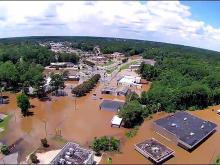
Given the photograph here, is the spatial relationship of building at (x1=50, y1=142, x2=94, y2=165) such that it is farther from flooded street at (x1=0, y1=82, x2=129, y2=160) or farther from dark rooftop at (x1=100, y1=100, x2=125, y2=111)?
dark rooftop at (x1=100, y1=100, x2=125, y2=111)

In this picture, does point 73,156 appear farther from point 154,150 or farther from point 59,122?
point 59,122

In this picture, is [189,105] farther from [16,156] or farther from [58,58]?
[58,58]

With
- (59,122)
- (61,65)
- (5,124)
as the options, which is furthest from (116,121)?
(61,65)

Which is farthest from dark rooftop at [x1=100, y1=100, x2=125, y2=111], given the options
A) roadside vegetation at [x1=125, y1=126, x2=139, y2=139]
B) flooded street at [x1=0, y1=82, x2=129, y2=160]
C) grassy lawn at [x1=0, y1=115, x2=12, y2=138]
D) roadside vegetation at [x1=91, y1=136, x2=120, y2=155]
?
grassy lawn at [x1=0, y1=115, x2=12, y2=138]

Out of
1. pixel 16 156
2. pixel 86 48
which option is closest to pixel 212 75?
pixel 16 156

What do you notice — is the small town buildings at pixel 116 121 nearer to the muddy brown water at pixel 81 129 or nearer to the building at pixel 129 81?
the muddy brown water at pixel 81 129

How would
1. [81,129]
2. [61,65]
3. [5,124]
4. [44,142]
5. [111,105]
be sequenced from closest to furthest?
[44,142], [81,129], [5,124], [111,105], [61,65]

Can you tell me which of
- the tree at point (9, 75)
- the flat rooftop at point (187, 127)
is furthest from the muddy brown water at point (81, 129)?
the tree at point (9, 75)
